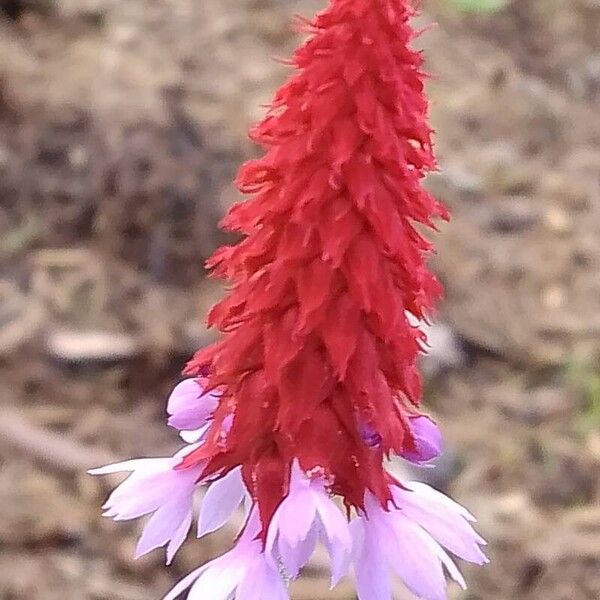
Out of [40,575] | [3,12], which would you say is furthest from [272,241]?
[3,12]

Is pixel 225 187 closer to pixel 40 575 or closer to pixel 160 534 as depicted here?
pixel 40 575

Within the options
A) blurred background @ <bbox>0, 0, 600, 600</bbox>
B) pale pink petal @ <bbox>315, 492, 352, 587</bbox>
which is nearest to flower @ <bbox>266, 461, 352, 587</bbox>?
pale pink petal @ <bbox>315, 492, 352, 587</bbox>

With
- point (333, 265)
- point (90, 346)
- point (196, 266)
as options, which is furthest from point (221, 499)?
point (196, 266)

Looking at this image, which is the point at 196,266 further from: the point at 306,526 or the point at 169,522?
the point at 306,526

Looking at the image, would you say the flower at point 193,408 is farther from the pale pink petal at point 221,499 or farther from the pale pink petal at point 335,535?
the pale pink petal at point 335,535

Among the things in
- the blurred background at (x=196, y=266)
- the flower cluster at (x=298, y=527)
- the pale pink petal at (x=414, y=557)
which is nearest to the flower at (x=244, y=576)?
the flower cluster at (x=298, y=527)
